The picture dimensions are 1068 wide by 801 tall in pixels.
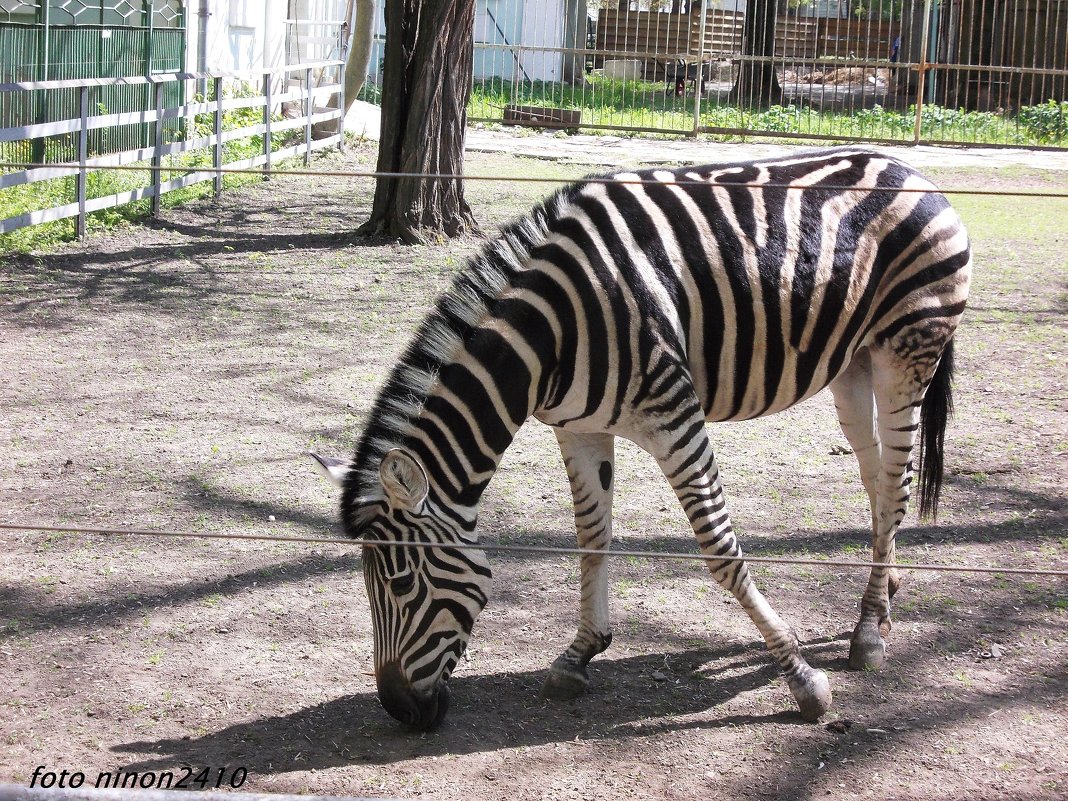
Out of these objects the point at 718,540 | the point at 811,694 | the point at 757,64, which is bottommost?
the point at 811,694

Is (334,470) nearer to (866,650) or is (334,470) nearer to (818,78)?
(866,650)

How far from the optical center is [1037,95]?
2167 cm

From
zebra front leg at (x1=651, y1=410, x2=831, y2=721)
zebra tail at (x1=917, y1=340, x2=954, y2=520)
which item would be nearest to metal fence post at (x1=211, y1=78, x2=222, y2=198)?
zebra tail at (x1=917, y1=340, x2=954, y2=520)

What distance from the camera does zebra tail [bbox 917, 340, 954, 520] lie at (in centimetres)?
430

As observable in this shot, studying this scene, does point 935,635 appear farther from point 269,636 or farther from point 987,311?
point 987,311

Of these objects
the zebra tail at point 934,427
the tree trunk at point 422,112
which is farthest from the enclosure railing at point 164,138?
the zebra tail at point 934,427

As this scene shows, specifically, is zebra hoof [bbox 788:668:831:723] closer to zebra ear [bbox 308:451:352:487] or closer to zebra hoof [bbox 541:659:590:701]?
zebra hoof [bbox 541:659:590:701]

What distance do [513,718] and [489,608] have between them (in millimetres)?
831

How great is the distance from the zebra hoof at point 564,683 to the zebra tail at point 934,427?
1.67 m

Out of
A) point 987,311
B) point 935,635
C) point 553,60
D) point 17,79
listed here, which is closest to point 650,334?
point 935,635

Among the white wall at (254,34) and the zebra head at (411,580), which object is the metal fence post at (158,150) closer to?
the white wall at (254,34)

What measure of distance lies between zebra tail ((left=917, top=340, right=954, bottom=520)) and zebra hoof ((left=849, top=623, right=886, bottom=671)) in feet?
2.33

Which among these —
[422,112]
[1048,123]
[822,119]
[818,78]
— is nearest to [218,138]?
[422,112]

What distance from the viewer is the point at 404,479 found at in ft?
10.2
